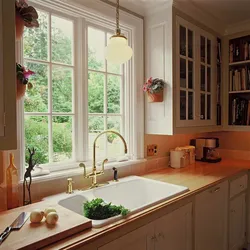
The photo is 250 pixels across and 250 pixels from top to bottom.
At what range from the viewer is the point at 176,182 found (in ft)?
6.24

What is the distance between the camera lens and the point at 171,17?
6.82 feet

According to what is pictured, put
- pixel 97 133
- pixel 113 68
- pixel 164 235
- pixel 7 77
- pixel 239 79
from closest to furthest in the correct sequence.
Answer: pixel 7 77 < pixel 164 235 < pixel 97 133 < pixel 113 68 < pixel 239 79

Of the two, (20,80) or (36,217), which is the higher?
(20,80)

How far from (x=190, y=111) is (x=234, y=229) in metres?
1.19

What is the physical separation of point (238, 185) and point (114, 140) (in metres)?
1.26

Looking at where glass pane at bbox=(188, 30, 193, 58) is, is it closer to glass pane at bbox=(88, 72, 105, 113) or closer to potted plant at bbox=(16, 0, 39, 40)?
glass pane at bbox=(88, 72, 105, 113)

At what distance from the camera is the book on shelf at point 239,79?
2717 mm

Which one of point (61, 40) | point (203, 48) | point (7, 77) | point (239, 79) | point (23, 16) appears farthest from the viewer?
point (239, 79)

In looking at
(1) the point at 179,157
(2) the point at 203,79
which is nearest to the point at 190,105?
(2) the point at 203,79

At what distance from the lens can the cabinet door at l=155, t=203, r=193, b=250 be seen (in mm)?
1432

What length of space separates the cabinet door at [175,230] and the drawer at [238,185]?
0.74 meters

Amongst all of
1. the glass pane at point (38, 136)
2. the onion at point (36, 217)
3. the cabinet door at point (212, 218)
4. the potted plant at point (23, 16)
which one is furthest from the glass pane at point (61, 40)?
the cabinet door at point (212, 218)

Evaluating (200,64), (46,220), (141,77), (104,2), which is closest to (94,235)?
(46,220)

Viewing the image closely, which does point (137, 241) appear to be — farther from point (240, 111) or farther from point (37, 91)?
point (240, 111)
